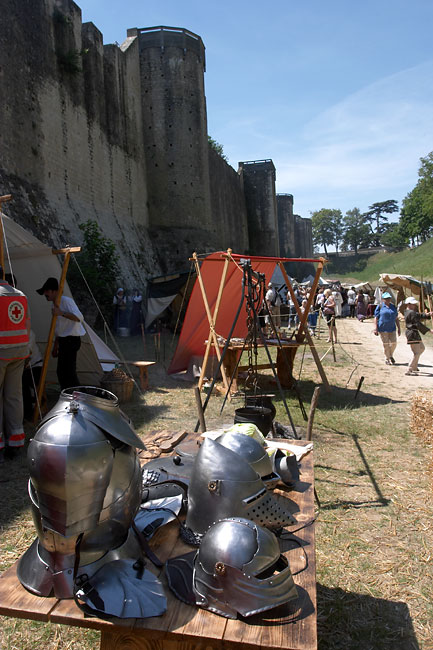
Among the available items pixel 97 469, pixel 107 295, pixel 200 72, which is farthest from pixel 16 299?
pixel 200 72

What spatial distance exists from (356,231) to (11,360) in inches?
3316

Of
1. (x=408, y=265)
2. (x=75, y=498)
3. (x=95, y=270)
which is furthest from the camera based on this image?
(x=408, y=265)

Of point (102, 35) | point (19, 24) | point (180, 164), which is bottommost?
point (180, 164)

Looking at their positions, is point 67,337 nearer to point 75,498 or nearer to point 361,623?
point 75,498

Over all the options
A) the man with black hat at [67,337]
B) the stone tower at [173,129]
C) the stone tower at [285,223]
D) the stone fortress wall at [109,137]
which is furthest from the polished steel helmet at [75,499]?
the stone tower at [285,223]

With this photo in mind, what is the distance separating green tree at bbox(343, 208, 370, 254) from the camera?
8244cm

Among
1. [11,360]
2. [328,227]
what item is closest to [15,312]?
[11,360]

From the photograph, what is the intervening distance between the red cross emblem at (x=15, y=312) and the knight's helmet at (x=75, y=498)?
255 cm

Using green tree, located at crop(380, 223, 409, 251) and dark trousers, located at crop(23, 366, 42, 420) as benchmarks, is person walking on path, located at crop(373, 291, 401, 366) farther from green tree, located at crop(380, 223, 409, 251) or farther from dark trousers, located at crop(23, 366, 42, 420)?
green tree, located at crop(380, 223, 409, 251)

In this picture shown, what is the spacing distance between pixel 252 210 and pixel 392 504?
1344 inches

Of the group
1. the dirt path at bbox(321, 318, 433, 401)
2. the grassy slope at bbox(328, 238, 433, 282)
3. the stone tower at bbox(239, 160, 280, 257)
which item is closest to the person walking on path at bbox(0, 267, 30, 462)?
the dirt path at bbox(321, 318, 433, 401)

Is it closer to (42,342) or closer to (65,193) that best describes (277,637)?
(42,342)

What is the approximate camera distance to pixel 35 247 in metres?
5.62

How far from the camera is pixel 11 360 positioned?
3906 millimetres
